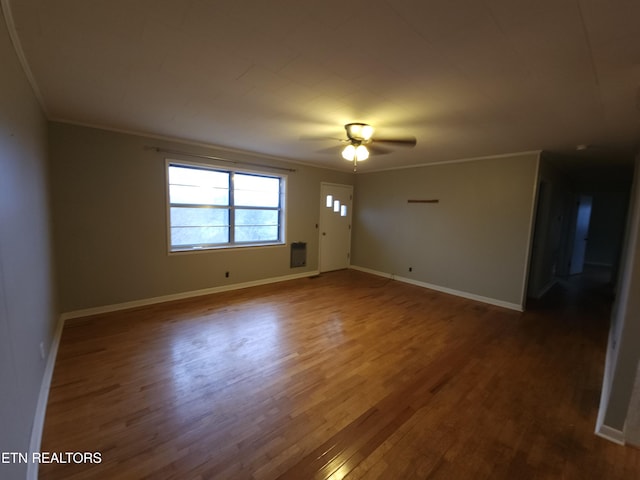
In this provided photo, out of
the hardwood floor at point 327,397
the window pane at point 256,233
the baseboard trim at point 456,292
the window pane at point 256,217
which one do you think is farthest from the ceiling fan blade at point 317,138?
the baseboard trim at point 456,292

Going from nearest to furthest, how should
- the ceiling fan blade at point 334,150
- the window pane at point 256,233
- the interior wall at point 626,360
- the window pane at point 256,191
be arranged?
the interior wall at point 626,360 < the ceiling fan blade at point 334,150 < the window pane at point 256,191 < the window pane at point 256,233

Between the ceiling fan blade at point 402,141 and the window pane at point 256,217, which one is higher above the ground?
the ceiling fan blade at point 402,141

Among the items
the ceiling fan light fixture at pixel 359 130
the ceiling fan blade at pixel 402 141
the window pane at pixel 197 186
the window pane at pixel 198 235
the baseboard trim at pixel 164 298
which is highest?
the ceiling fan light fixture at pixel 359 130

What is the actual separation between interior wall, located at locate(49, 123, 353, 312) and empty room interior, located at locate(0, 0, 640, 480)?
0.9 inches

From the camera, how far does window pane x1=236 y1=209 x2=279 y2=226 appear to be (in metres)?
4.60

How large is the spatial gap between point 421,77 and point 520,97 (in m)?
0.87

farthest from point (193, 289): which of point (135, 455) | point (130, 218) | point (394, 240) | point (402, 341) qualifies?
point (394, 240)

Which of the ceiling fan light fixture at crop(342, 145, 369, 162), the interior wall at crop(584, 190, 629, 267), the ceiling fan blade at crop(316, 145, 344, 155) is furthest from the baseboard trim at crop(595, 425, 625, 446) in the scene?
the interior wall at crop(584, 190, 629, 267)

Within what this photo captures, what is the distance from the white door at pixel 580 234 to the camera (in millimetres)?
6480

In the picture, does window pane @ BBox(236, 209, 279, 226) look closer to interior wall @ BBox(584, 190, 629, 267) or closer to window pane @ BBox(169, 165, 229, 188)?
window pane @ BBox(169, 165, 229, 188)

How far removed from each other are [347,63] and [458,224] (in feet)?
12.3

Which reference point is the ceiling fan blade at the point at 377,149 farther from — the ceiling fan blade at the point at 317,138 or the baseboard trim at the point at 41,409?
the baseboard trim at the point at 41,409

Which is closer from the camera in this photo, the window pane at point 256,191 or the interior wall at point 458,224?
the interior wall at point 458,224

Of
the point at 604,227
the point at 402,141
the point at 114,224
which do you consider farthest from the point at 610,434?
the point at 604,227
